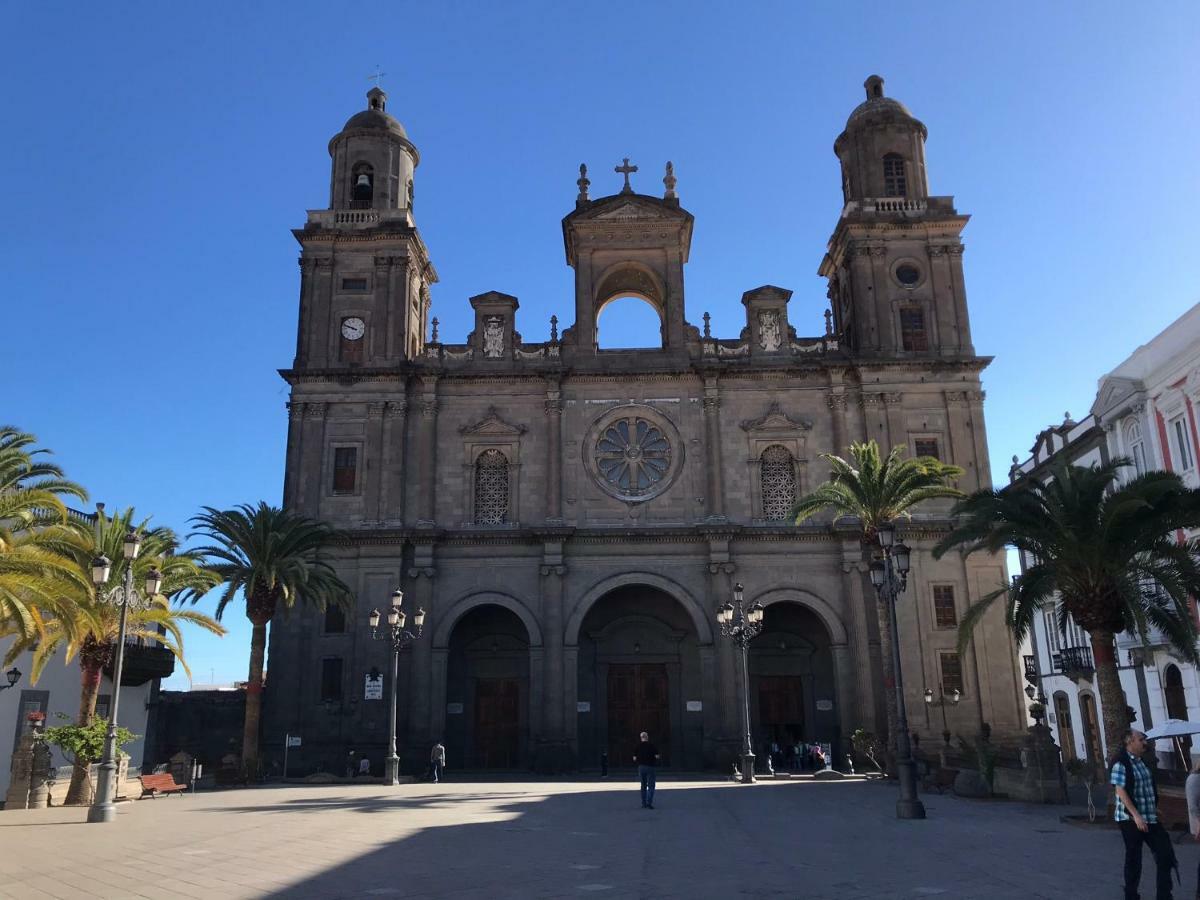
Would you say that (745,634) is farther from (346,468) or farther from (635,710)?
(346,468)

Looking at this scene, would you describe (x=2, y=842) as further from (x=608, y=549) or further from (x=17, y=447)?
(x=608, y=549)

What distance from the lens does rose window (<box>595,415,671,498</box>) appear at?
40.8m

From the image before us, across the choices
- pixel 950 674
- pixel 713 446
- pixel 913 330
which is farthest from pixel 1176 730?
pixel 913 330

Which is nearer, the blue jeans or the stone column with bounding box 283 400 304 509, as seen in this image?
the blue jeans

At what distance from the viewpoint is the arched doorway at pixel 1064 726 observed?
4281 centimetres

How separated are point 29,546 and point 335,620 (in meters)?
17.1

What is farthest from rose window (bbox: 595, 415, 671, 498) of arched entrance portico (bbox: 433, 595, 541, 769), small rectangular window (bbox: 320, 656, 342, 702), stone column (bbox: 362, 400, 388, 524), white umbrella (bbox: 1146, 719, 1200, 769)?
white umbrella (bbox: 1146, 719, 1200, 769)

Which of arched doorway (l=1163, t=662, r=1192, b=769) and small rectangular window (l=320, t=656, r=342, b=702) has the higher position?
small rectangular window (l=320, t=656, r=342, b=702)

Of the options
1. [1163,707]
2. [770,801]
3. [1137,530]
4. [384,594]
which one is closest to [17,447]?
[384,594]

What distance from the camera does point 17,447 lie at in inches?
917

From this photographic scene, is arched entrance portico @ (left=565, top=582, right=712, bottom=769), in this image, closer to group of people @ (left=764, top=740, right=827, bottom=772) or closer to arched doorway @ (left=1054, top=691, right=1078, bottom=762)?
group of people @ (left=764, top=740, right=827, bottom=772)

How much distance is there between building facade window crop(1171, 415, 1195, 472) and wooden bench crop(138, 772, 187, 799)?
106 feet

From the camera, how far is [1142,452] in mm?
34625

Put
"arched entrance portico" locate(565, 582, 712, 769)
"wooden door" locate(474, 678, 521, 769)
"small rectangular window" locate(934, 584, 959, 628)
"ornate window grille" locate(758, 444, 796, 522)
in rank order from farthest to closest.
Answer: "ornate window grille" locate(758, 444, 796, 522), "wooden door" locate(474, 678, 521, 769), "arched entrance portico" locate(565, 582, 712, 769), "small rectangular window" locate(934, 584, 959, 628)
